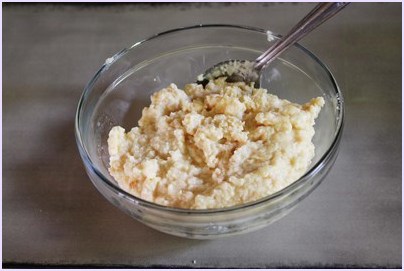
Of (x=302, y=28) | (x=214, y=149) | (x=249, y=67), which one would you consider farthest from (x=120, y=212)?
(x=302, y=28)

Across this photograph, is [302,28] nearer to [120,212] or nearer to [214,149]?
[214,149]

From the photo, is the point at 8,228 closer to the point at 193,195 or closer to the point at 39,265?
the point at 39,265

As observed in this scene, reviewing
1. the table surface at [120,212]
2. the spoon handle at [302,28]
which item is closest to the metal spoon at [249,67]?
the spoon handle at [302,28]

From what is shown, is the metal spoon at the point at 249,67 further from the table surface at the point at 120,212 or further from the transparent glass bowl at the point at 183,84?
the table surface at the point at 120,212

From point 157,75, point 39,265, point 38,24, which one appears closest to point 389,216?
point 157,75

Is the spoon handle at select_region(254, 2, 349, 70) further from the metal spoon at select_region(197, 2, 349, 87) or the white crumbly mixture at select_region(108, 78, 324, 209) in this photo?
the white crumbly mixture at select_region(108, 78, 324, 209)
